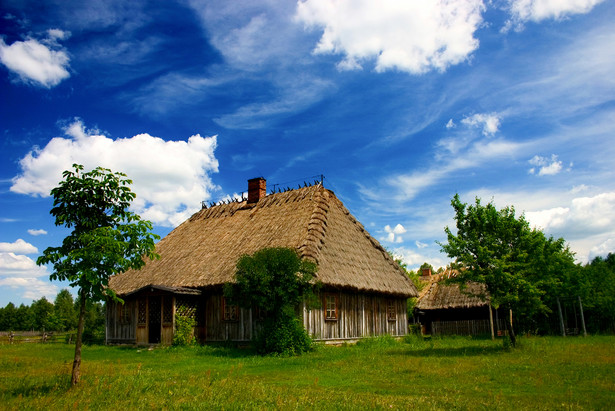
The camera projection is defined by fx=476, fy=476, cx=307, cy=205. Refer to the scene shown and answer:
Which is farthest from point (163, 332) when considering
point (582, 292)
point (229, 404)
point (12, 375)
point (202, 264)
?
point (582, 292)

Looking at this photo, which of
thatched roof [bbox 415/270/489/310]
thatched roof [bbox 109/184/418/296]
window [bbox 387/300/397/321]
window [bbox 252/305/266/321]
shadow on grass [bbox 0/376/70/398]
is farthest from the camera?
thatched roof [bbox 415/270/489/310]

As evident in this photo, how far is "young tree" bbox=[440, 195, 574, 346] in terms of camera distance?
53.4 ft

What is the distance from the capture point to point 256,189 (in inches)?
Answer: 1205

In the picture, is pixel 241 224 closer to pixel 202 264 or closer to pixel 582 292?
pixel 202 264

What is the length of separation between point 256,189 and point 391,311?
11.3 meters

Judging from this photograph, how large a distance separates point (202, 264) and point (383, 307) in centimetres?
1005

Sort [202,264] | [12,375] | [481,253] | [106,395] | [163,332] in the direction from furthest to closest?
[202,264] < [163,332] < [481,253] < [12,375] < [106,395]

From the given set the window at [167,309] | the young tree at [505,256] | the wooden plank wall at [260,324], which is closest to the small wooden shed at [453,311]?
the wooden plank wall at [260,324]

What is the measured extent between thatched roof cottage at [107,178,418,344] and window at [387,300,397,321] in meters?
0.06

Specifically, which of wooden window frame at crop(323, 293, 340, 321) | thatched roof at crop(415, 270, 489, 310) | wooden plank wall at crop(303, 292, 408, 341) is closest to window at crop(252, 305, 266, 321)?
wooden plank wall at crop(303, 292, 408, 341)

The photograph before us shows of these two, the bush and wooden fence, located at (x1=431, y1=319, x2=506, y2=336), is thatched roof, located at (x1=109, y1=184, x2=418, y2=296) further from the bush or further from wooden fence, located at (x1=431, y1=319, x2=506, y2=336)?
wooden fence, located at (x1=431, y1=319, x2=506, y2=336)

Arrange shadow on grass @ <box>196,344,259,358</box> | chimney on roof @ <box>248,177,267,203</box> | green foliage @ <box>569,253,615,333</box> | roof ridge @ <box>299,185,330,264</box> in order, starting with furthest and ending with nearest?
chimney on roof @ <box>248,177,267,203</box> → green foliage @ <box>569,253,615,333</box> → roof ridge @ <box>299,185,330,264</box> → shadow on grass @ <box>196,344,259,358</box>

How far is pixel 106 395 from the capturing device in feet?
29.2

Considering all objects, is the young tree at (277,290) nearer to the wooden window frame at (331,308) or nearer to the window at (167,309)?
the wooden window frame at (331,308)
